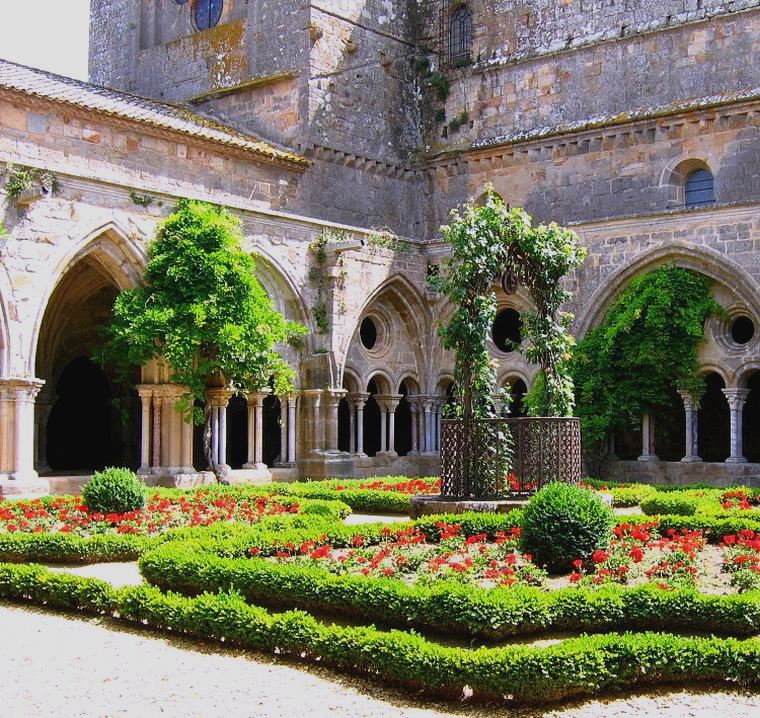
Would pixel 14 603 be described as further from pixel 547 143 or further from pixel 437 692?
pixel 547 143

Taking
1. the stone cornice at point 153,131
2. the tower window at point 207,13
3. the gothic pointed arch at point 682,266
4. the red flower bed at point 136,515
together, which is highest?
the tower window at point 207,13

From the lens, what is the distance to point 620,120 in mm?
23875

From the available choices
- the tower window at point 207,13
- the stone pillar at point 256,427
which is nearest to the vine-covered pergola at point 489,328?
the stone pillar at point 256,427

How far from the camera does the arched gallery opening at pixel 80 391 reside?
22641mm

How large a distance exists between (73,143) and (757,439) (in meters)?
13.9

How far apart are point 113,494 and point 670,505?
6.57 metres

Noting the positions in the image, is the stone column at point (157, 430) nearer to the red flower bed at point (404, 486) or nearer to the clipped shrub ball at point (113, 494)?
the red flower bed at point (404, 486)

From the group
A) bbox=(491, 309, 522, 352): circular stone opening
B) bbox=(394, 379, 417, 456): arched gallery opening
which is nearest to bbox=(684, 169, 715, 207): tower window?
bbox=(491, 309, 522, 352): circular stone opening

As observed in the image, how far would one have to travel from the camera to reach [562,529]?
32.3 feet

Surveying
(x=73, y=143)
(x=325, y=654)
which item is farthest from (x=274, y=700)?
(x=73, y=143)

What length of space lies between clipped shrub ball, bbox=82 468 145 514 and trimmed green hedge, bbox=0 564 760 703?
6.13 meters

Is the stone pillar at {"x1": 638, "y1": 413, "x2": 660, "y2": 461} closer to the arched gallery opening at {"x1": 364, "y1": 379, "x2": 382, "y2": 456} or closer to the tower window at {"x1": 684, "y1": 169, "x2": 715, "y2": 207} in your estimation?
the tower window at {"x1": 684, "y1": 169, "x2": 715, "y2": 207}

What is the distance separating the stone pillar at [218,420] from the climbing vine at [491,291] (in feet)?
21.2

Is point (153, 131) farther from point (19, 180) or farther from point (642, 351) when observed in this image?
point (642, 351)
